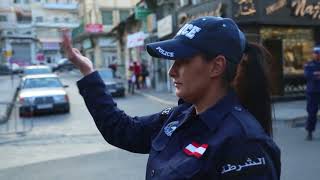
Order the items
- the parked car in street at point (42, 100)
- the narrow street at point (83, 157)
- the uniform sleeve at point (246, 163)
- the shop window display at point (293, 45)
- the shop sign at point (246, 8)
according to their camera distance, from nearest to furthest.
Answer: the uniform sleeve at point (246, 163) → the narrow street at point (83, 157) → the shop sign at point (246, 8) → the parked car in street at point (42, 100) → the shop window display at point (293, 45)

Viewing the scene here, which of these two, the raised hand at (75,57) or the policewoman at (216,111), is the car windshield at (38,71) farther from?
the policewoman at (216,111)

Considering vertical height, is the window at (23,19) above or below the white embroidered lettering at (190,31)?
above

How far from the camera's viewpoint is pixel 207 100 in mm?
1974

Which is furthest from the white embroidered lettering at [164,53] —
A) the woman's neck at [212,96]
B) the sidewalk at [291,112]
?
the sidewalk at [291,112]

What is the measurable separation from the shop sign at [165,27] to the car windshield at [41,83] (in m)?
6.31

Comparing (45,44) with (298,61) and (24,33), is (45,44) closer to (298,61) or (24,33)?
(24,33)

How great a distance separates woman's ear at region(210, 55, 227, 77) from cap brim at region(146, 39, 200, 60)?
8 centimetres

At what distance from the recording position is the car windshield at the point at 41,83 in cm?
2075

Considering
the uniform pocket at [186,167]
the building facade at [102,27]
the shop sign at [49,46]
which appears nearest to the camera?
the uniform pocket at [186,167]

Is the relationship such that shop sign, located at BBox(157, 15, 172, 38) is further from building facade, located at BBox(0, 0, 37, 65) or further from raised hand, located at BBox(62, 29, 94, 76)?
building facade, located at BBox(0, 0, 37, 65)

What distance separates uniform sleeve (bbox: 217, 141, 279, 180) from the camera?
65.5 inches

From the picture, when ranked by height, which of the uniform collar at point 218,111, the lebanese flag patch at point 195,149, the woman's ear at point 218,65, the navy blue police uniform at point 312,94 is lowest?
the navy blue police uniform at point 312,94

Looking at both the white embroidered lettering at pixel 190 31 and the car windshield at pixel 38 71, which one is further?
the car windshield at pixel 38 71

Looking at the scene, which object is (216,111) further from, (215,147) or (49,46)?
(49,46)
